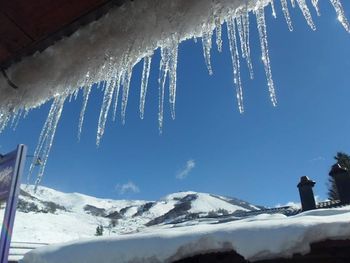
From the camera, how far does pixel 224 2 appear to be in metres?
1.12

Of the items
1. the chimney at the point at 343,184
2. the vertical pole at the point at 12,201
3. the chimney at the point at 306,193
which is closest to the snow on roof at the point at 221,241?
the vertical pole at the point at 12,201

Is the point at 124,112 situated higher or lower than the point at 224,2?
higher

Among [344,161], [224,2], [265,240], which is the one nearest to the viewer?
[224,2]

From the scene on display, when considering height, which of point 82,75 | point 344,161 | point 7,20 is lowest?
point 82,75

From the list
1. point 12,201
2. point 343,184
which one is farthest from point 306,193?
point 12,201

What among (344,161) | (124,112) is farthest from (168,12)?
(344,161)

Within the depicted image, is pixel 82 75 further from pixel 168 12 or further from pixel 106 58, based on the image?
pixel 168 12

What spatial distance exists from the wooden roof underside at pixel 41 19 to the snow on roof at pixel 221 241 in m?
3.96

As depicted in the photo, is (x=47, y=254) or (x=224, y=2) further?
(x=47, y=254)

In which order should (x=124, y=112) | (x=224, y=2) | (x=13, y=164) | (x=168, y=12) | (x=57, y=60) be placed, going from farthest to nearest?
(x=13, y=164) < (x=124, y=112) < (x=57, y=60) < (x=168, y=12) < (x=224, y=2)

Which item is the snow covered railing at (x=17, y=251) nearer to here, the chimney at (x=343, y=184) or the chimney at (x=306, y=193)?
the chimney at (x=306, y=193)

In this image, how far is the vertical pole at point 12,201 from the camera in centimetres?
306

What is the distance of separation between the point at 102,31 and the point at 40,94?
502 millimetres

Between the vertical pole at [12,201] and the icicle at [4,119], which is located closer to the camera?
the icicle at [4,119]
